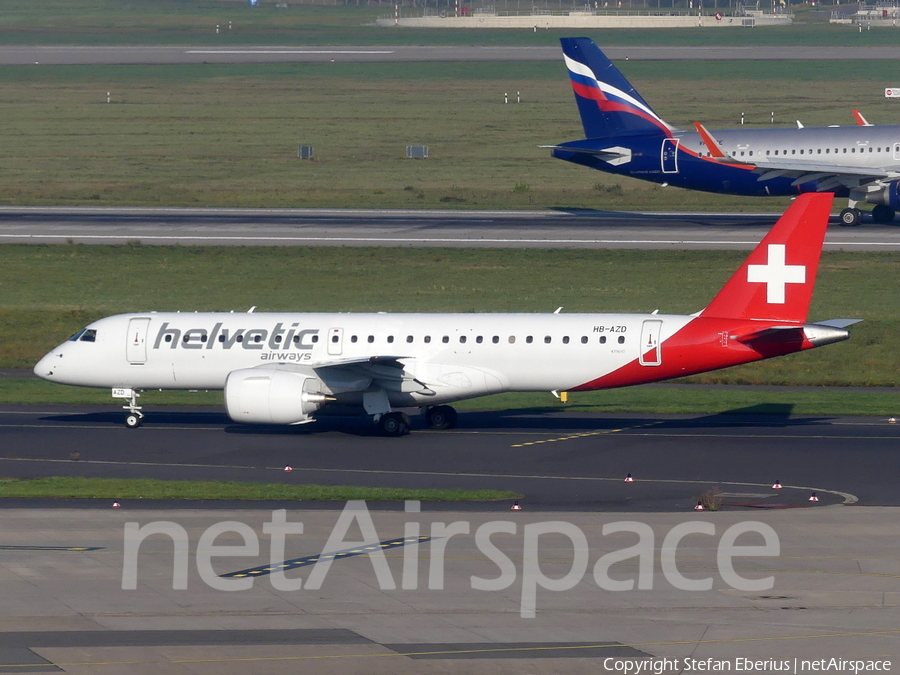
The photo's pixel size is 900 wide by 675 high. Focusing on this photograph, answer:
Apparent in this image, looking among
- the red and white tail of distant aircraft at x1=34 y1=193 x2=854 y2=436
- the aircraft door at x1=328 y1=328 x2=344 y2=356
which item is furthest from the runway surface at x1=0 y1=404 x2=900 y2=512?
the aircraft door at x1=328 y1=328 x2=344 y2=356

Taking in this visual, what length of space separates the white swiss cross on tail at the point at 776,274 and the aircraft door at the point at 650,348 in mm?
3030

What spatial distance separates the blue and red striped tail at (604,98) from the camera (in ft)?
245

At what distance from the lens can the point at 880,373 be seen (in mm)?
46812

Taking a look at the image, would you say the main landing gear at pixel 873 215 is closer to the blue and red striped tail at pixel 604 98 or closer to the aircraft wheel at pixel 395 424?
the blue and red striped tail at pixel 604 98

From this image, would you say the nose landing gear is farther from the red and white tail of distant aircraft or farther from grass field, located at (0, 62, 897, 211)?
grass field, located at (0, 62, 897, 211)

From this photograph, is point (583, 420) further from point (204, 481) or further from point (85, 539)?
point (85, 539)

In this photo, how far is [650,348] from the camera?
3650 cm

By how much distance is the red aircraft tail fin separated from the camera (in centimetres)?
3603

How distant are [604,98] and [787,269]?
40688 millimetres

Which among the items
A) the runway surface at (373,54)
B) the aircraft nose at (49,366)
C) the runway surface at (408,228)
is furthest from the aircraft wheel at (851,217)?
the runway surface at (373,54)

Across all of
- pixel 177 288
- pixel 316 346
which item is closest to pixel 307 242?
pixel 177 288

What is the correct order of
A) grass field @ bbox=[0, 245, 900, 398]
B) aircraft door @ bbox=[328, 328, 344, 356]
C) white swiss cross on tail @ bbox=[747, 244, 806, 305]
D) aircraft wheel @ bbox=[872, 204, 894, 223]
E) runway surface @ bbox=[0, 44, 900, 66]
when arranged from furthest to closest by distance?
runway surface @ bbox=[0, 44, 900, 66] < aircraft wheel @ bbox=[872, 204, 894, 223] < grass field @ bbox=[0, 245, 900, 398] < aircraft door @ bbox=[328, 328, 344, 356] < white swiss cross on tail @ bbox=[747, 244, 806, 305]

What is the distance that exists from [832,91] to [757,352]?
10789cm
